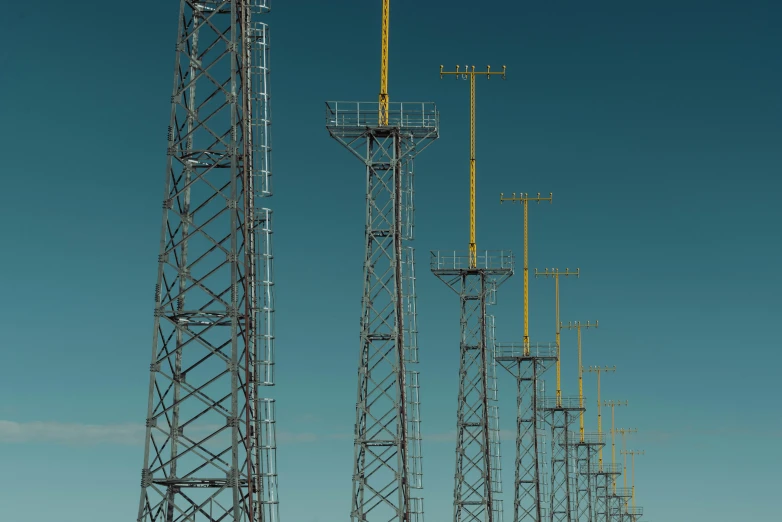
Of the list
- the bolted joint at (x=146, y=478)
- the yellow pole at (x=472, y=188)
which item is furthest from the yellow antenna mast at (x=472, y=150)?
the bolted joint at (x=146, y=478)

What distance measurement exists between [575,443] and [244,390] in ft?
261

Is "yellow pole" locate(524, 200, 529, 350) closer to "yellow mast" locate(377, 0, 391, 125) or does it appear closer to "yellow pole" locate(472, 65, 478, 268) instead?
"yellow pole" locate(472, 65, 478, 268)

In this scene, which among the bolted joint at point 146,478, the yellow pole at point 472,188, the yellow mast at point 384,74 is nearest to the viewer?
the bolted joint at point 146,478

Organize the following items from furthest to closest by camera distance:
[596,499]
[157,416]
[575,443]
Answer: [596,499], [575,443], [157,416]

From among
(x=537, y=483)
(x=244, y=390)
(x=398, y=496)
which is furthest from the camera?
(x=537, y=483)

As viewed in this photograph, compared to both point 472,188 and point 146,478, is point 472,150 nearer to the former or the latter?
point 472,188

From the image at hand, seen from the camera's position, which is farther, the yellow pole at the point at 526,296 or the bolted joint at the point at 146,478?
the yellow pole at the point at 526,296

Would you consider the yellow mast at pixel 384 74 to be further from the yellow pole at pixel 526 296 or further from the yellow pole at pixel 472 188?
the yellow pole at pixel 526 296

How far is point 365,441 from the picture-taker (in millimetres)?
48062

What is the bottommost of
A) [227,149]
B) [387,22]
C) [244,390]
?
[244,390]

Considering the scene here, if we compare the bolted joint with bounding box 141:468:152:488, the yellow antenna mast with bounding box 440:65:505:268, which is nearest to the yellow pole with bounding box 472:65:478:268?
the yellow antenna mast with bounding box 440:65:505:268

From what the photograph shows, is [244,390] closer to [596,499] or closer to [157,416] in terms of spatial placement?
[157,416]

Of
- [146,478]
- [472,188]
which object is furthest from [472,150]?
[146,478]

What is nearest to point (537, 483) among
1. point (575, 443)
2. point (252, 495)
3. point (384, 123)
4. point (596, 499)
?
point (575, 443)
